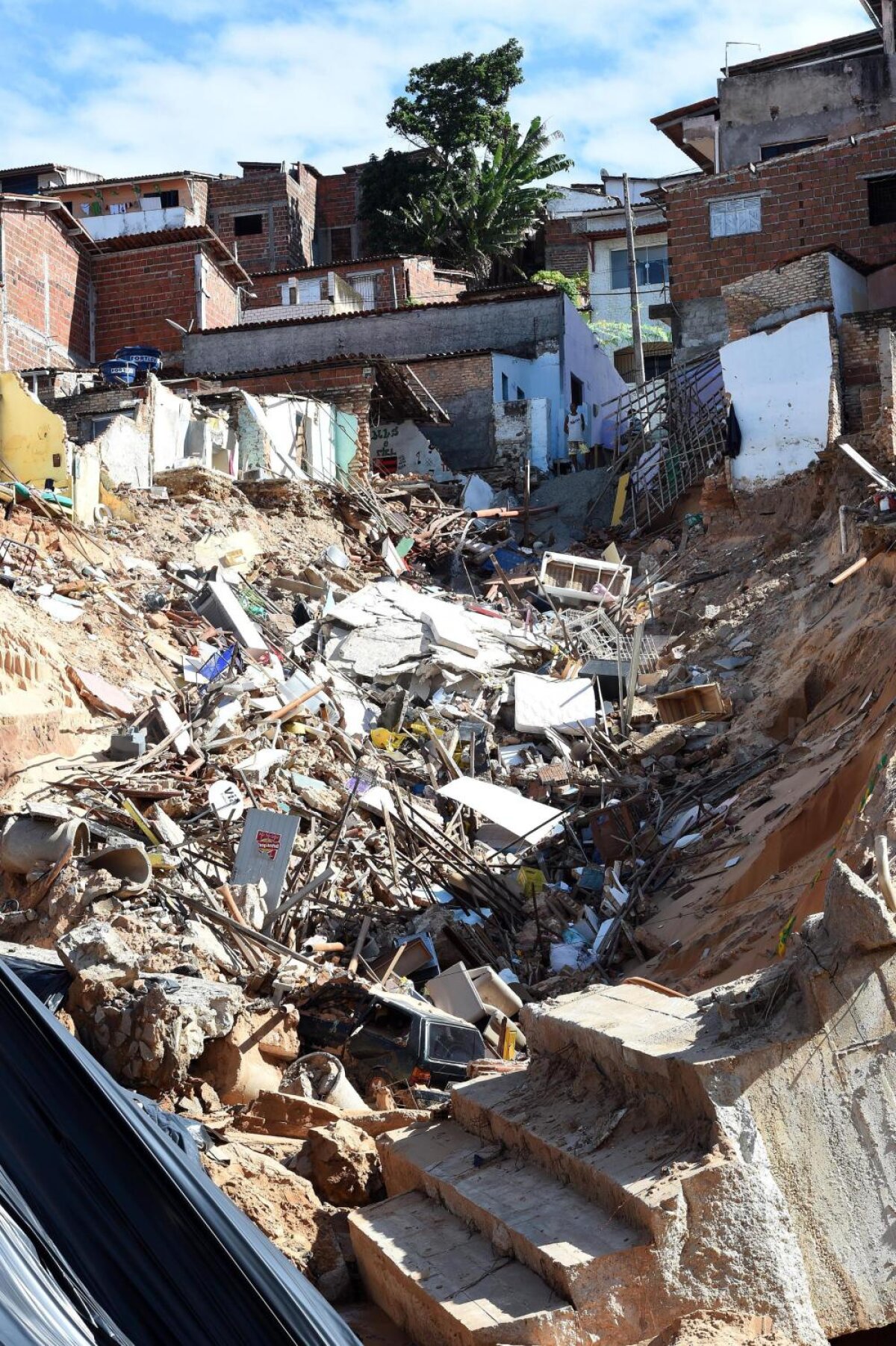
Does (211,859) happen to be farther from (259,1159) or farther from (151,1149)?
(151,1149)

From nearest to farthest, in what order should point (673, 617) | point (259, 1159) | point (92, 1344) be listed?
1. point (92, 1344)
2. point (259, 1159)
3. point (673, 617)

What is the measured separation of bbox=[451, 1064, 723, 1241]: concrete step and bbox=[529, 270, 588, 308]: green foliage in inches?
1242

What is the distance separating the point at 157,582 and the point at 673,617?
6.40m

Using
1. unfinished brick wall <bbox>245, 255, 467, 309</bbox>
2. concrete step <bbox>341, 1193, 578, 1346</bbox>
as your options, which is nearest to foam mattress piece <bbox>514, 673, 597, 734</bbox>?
concrete step <bbox>341, 1193, 578, 1346</bbox>

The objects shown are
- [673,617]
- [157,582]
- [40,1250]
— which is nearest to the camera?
[40,1250]

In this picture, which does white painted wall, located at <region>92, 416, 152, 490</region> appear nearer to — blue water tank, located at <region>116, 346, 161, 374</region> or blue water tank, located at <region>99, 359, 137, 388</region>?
blue water tank, located at <region>99, 359, 137, 388</region>

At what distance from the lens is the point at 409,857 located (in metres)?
11.8

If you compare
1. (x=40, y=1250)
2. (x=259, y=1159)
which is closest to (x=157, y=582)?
(x=259, y=1159)

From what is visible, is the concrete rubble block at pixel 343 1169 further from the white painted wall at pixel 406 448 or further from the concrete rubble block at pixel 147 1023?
the white painted wall at pixel 406 448

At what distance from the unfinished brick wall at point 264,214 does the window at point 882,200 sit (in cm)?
1938

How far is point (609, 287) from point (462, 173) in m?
5.20

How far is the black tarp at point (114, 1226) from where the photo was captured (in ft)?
16.0

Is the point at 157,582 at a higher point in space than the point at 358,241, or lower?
lower

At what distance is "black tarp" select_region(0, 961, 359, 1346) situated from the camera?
4.88m
